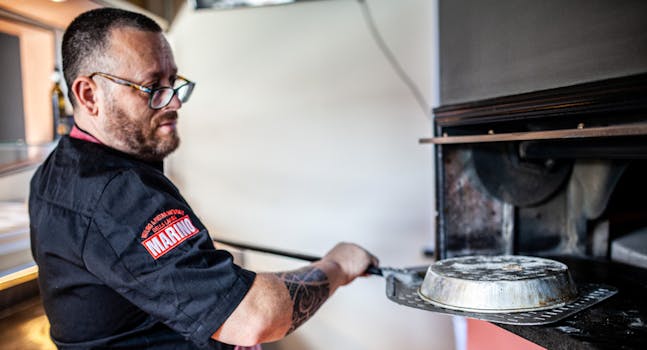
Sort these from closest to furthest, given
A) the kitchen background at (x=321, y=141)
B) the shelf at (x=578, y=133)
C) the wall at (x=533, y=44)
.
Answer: the shelf at (x=578, y=133), the wall at (x=533, y=44), the kitchen background at (x=321, y=141)

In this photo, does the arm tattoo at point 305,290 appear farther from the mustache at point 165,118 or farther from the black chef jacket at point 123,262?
the mustache at point 165,118

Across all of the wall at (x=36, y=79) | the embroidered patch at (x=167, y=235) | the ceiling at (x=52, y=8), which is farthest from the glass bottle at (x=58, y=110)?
the embroidered patch at (x=167, y=235)

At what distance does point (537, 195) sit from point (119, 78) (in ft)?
3.22

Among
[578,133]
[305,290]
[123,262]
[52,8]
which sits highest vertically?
[52,8]

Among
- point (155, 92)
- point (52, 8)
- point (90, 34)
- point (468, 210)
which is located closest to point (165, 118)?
point (155, 92)

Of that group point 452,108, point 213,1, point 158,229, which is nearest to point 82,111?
point 158,229

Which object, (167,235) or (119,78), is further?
(119,78)

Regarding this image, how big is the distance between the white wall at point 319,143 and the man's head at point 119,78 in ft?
3.08

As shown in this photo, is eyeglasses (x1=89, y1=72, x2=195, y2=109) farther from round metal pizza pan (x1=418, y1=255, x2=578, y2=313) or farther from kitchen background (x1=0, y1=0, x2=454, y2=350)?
kitchen background (x1=0, y1=0, x2=454, y2=350)

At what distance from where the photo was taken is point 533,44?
959 millimetres

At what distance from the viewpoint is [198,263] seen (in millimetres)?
807

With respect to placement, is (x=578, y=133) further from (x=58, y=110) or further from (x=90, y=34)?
(x=58, y=110)

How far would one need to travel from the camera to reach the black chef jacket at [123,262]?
79 cm

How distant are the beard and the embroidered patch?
0.22 meters
